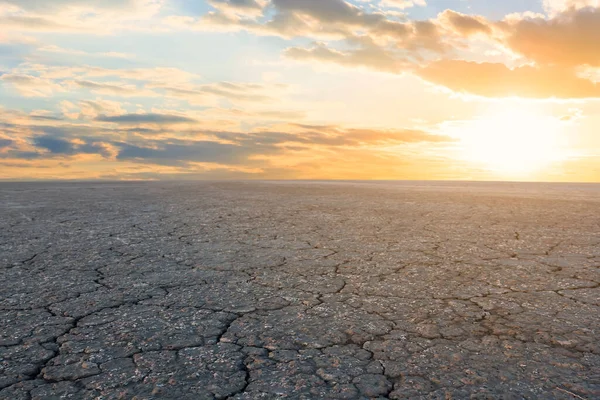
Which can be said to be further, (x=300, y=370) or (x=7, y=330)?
(x=7, y=330)

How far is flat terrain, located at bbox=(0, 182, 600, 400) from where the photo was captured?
2.21 meters

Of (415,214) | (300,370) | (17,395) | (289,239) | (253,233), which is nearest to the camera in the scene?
(17,395)

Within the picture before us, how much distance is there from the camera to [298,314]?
312 cm

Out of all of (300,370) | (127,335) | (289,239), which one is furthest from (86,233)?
(300,370)

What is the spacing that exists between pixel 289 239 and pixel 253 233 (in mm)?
658

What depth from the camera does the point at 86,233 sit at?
6227 millimetres

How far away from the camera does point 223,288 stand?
376cm

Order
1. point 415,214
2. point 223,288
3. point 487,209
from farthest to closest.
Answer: point 487,209
point 415,214
point 223,288

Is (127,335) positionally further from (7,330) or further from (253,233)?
(253,233)

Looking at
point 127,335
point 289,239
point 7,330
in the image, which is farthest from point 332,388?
point 289,239

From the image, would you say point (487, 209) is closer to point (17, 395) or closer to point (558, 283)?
point (558, 283)

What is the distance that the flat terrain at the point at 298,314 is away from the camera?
7.26 ft

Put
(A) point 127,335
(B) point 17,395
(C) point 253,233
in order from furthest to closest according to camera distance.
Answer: (C) point 253,233 → (A) point 127,335 → (B) point 17,395

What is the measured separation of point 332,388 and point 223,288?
5.91 ft
